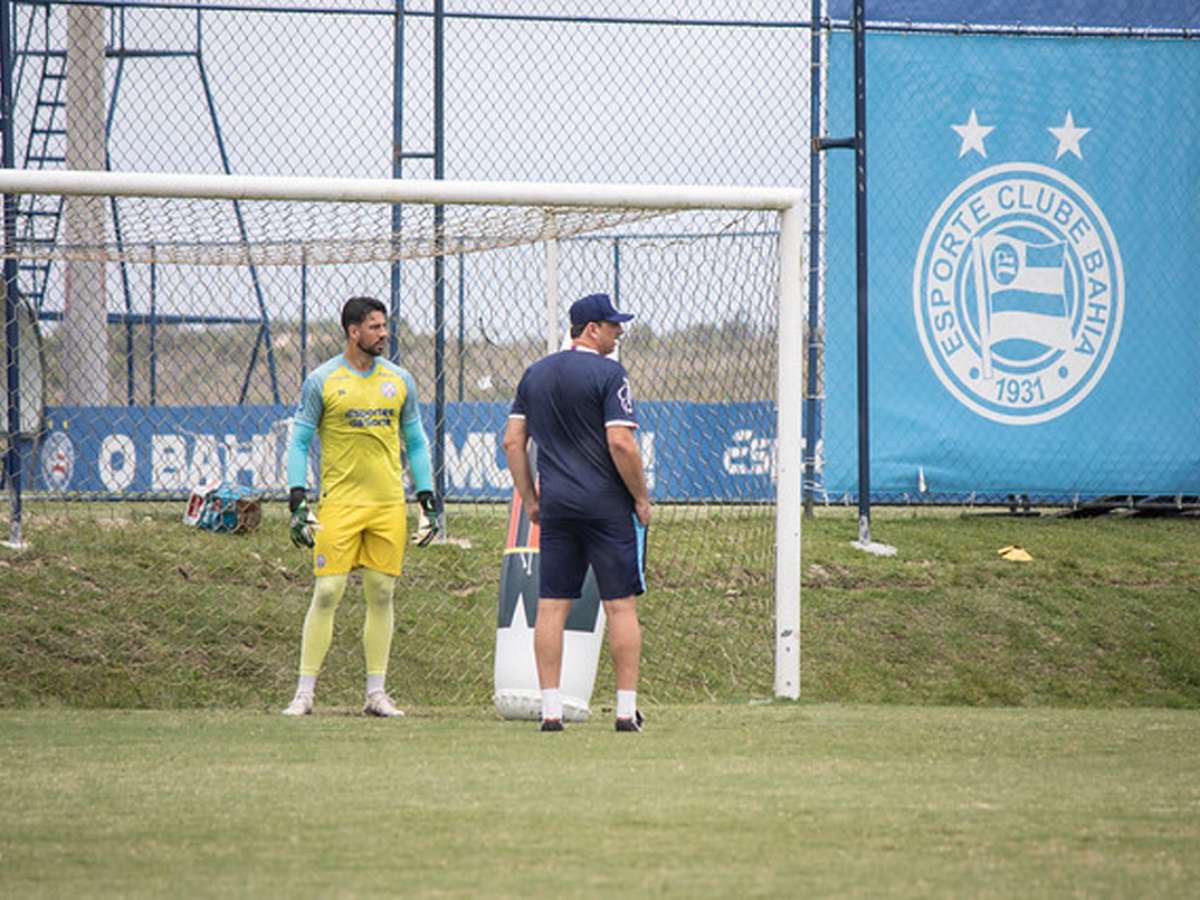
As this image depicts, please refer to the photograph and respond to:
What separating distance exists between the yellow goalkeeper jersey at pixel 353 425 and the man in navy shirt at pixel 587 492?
120cm

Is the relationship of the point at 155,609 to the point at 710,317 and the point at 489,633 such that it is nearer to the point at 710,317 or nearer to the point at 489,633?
the point at 489,633

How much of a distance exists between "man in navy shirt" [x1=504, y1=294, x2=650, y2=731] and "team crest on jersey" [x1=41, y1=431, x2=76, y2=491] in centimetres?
440

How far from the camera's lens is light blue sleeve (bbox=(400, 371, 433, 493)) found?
945 cm

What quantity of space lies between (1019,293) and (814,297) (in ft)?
5.52

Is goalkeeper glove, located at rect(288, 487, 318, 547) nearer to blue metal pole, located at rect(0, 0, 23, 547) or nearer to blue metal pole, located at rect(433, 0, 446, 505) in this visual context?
blue metal pole, located at rect(433, 0, 446, 505)

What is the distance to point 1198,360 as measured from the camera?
1438 cm

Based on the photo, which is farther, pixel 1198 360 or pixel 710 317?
pixel 1198 360

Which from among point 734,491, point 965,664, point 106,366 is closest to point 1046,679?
point 965,664

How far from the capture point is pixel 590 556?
8.21 meters

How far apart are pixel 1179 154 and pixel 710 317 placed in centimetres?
525

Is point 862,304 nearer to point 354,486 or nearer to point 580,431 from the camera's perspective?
point 354,486

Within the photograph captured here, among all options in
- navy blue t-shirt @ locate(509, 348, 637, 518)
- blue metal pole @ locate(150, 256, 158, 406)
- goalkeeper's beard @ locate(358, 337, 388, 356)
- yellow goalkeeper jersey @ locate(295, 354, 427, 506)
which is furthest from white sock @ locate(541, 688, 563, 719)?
blue metal pole @ locate(150, 256, 158, 406)

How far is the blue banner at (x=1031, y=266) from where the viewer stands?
14031 millimetres

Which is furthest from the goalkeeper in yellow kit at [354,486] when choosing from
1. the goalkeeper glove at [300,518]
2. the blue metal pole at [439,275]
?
the blue metal pole at [439,275]
